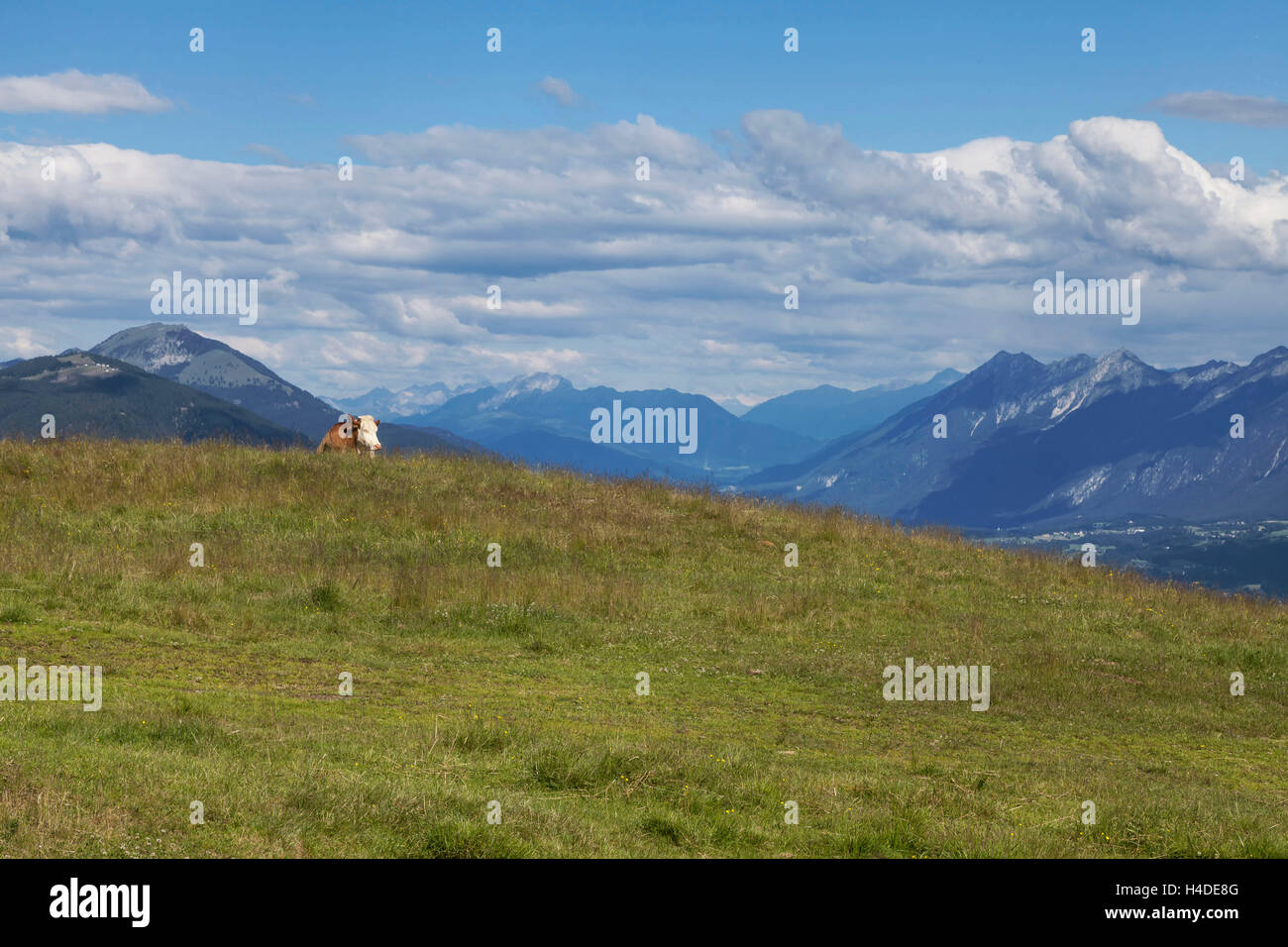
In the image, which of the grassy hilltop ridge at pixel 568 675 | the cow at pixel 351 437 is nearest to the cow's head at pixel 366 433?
the cow at pixel 351 437

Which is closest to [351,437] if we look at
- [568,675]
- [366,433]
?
[366,433]

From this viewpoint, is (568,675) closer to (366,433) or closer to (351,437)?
(351,437)

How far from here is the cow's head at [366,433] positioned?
3581 cm

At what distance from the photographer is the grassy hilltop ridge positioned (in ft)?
29.7

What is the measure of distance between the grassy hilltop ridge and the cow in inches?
113

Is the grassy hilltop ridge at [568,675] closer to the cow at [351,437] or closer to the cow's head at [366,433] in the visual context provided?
the cow's head at [366,433]

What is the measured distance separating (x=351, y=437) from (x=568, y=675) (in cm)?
2062

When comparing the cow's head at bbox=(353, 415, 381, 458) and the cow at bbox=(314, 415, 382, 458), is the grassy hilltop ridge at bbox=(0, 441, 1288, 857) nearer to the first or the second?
the cow's head at bbox=(353, 415, 381, 458)

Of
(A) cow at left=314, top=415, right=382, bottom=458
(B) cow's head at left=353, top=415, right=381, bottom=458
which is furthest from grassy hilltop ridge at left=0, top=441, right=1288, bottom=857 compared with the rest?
(A) cow at left=314, top=415, right=382, bottom=458

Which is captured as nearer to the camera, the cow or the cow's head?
the cow

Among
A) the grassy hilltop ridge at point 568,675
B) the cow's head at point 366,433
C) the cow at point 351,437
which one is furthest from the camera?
the cow's head at point 366,433

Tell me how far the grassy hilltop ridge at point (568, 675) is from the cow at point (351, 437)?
2.87 meters
